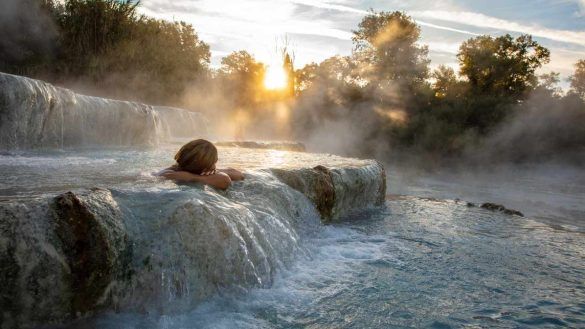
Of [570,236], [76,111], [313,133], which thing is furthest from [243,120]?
[570,236]

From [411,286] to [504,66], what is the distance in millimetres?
21651

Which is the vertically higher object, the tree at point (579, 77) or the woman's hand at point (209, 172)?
the tree at point (579, 77)

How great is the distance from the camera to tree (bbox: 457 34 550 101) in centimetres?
2130

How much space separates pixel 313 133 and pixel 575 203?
14.3 meters

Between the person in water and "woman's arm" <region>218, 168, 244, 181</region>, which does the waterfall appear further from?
"woman's arm" <region>218, 168, 244, 181</region>

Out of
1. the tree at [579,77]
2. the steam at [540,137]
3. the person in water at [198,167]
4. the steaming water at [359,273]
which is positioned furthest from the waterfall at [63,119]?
the tree at [579,77]

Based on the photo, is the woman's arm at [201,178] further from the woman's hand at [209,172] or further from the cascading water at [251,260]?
the cascading water at [251,260]

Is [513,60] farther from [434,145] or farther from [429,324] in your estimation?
[429,324]

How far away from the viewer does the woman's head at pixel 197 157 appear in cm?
346

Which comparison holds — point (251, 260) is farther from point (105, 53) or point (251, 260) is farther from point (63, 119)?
point (105, 53)

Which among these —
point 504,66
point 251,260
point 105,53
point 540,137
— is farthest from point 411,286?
point 504,66

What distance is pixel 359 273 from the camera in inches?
137

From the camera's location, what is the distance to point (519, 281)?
352cm

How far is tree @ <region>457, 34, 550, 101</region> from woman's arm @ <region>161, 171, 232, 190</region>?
68.9 ft
